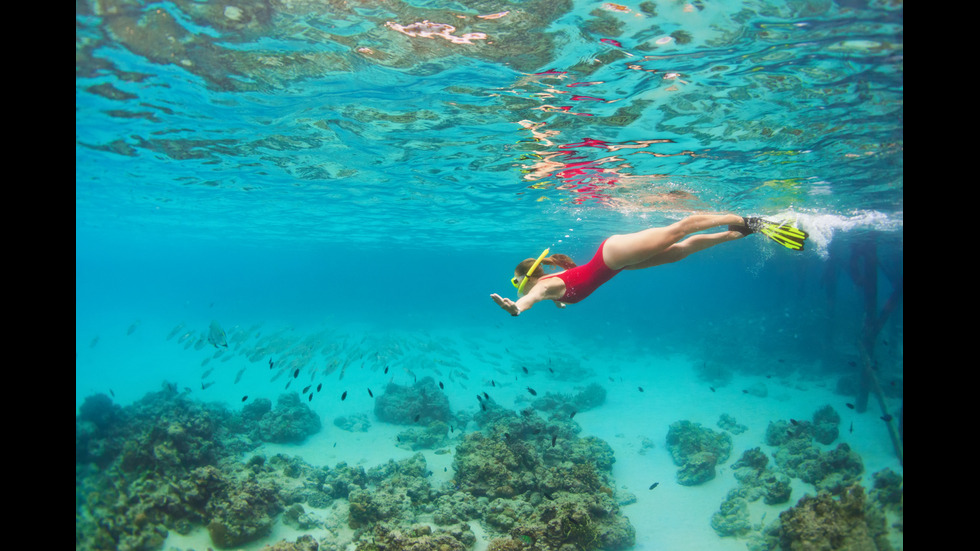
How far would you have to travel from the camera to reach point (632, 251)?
6.64 meters

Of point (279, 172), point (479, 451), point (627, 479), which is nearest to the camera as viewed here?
point (479, 451)

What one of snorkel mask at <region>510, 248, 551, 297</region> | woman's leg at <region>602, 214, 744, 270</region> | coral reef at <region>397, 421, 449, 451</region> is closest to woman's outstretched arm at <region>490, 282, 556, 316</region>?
snorkel mask at <region>510, 248, 551, 297</region>

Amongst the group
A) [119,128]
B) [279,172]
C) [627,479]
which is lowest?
[627,479]

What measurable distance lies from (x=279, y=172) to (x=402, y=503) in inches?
614

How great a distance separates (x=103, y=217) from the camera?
35656 millimetres

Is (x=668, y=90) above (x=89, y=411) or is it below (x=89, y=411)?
→ above

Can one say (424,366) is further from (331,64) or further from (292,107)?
(331,64)

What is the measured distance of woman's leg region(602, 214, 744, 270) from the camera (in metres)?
6.40

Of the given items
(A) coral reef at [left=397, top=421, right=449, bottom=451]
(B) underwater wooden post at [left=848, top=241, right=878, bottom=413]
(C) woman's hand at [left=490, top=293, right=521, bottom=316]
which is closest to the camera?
(C) woman's hand at [left=490, top=293, right=521, bottom=316]

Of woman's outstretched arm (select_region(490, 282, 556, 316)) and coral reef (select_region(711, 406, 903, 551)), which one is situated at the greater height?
woman's outstretched arm (select_region(490, 282, 556, 316))

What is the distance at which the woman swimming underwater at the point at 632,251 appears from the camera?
6.46 metres

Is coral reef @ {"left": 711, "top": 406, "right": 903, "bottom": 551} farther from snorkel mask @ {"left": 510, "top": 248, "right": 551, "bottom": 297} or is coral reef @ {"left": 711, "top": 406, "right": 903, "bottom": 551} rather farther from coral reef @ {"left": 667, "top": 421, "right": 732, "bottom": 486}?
snorkel mask @ {"left": 510, "top": 248, "right": 551, "bottom": 297}

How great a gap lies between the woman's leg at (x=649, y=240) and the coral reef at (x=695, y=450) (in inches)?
363
